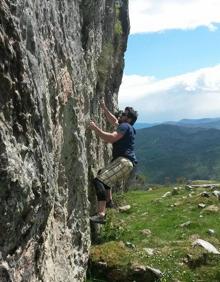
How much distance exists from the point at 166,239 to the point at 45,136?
574 inches

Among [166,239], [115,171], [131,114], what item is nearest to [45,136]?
[115,171]

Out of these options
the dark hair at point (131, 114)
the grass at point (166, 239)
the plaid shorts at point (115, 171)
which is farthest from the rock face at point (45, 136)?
the grass at point (166, 239)

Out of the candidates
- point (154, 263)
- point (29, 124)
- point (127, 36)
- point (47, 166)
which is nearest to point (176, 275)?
point (154, 263)

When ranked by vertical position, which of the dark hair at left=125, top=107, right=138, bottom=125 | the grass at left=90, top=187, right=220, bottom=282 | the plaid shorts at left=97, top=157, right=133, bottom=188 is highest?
the dark hair at left=125, top=107, right=138, bottom=125

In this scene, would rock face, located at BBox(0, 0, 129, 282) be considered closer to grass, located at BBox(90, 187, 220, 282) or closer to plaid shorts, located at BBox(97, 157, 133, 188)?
plaid shorts, located at BBox(97, 157, 133, 188)

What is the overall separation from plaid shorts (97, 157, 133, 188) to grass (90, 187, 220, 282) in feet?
9.32

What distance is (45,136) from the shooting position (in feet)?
37.7

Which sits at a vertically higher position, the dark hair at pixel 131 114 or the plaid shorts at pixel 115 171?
the dark hair at pixel 131 114

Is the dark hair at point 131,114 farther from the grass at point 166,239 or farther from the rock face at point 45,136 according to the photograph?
the grass at point 166,239

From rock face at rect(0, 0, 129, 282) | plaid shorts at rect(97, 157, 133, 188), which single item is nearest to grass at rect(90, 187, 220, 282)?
rock face at rect(0, 0, 129, 282)

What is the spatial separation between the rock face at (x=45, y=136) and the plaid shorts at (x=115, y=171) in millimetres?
1352

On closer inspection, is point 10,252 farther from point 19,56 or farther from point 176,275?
point 176,275

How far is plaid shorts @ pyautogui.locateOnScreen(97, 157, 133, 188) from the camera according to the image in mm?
19875

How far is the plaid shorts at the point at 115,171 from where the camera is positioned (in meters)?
19.9
